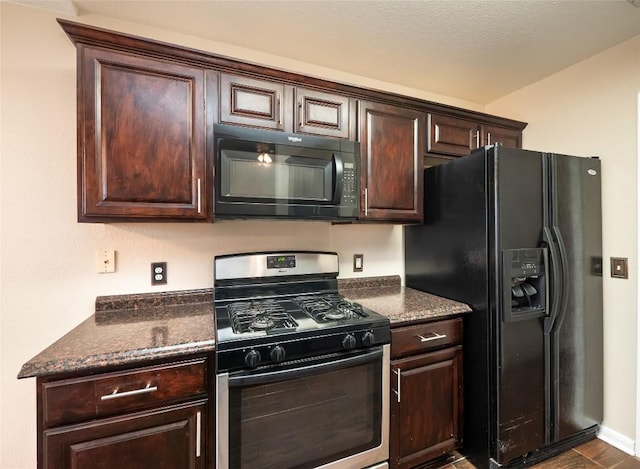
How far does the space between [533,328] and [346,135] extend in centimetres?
152

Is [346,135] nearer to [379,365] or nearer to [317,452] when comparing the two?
[379,365]

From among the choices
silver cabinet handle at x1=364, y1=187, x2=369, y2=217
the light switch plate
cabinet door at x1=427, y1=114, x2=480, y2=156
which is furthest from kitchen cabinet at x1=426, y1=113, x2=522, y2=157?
the light switch plate

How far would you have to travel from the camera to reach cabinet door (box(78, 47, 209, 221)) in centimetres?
129

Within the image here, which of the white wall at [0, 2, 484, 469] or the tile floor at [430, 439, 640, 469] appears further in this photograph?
the tile floor at [430, 439, 640, 469]

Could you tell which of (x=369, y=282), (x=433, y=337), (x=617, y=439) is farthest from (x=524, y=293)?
(x=617, y=439)

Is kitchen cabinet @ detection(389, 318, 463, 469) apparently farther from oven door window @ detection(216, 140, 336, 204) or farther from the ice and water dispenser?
oven door window @ detection(216, 140, 336, 204)

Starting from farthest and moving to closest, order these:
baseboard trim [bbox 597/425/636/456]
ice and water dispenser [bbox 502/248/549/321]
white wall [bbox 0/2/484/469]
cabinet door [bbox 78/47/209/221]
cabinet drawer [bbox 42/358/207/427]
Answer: baseboard trim [bbox 597/425/636/456]
ice and water dispenser [bbox 502/248/549/321]
white wall [bbox 0/2/484/469]
cabinet door [bbox 78/47/209/221]
cabinet drawer [bbox 42/358/207/427]

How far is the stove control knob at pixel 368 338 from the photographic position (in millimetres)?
1391

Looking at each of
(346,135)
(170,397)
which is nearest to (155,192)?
(170,397)

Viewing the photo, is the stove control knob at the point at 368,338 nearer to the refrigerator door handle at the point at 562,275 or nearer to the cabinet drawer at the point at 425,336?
the cabinet drawer at the point at 425,336

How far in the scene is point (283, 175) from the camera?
5.07ft

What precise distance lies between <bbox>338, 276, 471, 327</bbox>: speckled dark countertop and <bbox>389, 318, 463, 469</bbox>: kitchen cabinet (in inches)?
2.5

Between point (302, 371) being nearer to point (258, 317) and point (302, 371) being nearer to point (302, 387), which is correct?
point (302, 387)

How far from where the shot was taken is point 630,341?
1.80m
